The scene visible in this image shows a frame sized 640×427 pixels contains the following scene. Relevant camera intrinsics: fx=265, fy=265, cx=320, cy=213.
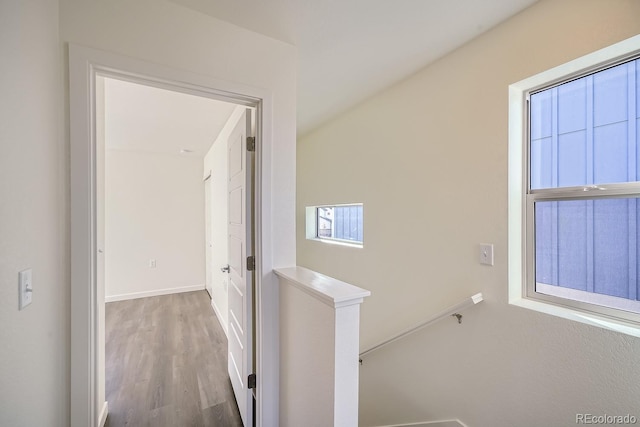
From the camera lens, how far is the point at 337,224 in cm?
354

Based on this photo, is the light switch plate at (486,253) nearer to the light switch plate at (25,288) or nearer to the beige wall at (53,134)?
the beige wall at (53,134)

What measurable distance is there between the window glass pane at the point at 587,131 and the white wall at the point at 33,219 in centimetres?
232

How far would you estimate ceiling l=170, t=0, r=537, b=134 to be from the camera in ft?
4.50

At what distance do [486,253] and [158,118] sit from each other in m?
3.34

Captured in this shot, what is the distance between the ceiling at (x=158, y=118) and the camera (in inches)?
92.7

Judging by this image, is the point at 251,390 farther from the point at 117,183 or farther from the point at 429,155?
the point at 117,183

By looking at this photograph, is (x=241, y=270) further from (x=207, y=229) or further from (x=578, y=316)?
(x=207, y=229)

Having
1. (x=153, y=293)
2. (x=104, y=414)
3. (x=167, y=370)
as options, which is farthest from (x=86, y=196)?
(x=153, y=293)

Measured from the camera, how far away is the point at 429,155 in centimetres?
200

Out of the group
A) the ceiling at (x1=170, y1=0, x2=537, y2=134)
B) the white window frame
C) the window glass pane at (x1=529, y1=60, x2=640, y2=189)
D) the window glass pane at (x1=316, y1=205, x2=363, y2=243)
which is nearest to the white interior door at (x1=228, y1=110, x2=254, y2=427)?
the ceiling at (x1=170, y1=0, x2=537, y2=134)

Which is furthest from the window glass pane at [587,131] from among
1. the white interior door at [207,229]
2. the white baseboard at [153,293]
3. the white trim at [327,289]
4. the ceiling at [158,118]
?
the white baseboard at [153,293]

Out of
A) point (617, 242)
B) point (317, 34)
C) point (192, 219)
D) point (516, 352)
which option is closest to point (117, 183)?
point (192, 219)

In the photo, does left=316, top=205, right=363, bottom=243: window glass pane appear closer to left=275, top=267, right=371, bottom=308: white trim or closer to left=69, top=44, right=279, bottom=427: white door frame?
left=275, top=267, right=371, bottom=308: white trim

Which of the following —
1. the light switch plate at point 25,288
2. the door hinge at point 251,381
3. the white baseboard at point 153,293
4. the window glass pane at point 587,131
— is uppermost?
the window glass pane at point 587,131
